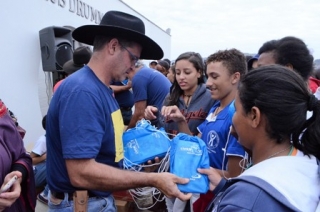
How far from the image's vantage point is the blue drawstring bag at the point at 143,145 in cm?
158

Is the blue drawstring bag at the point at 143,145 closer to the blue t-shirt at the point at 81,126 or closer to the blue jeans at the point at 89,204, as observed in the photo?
the blue t-shirt at the point at 81,126

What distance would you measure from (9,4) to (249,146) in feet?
12.6

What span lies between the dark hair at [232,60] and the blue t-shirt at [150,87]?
1.33 meters

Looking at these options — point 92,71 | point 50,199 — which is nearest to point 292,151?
point 92,71

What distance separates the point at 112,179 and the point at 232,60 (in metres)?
1.30

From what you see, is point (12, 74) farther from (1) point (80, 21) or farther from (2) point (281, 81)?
(2) point (281, 81)

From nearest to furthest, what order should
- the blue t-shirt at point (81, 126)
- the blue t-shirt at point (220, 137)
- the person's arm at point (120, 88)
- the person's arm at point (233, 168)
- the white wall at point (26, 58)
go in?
the blue t-shirt at point (81, 126) → the person's arm at point (233, 168) → the blue t-shirt at point (220, 137) → the white wall at point (26, 58) → the person's arm at point (120, 88)

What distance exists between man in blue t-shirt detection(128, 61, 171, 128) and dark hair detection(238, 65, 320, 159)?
2.39m

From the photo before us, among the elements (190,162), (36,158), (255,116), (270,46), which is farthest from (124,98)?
(255,116)

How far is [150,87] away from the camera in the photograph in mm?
3488

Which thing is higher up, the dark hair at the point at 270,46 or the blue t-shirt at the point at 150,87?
the dark hair at the point at 270,46

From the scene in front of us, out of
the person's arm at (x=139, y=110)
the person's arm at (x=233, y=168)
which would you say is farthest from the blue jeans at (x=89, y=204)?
the person's arm at (x=139, y=110)

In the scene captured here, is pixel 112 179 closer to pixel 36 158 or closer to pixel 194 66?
pixel 194 66

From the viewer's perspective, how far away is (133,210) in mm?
3283
